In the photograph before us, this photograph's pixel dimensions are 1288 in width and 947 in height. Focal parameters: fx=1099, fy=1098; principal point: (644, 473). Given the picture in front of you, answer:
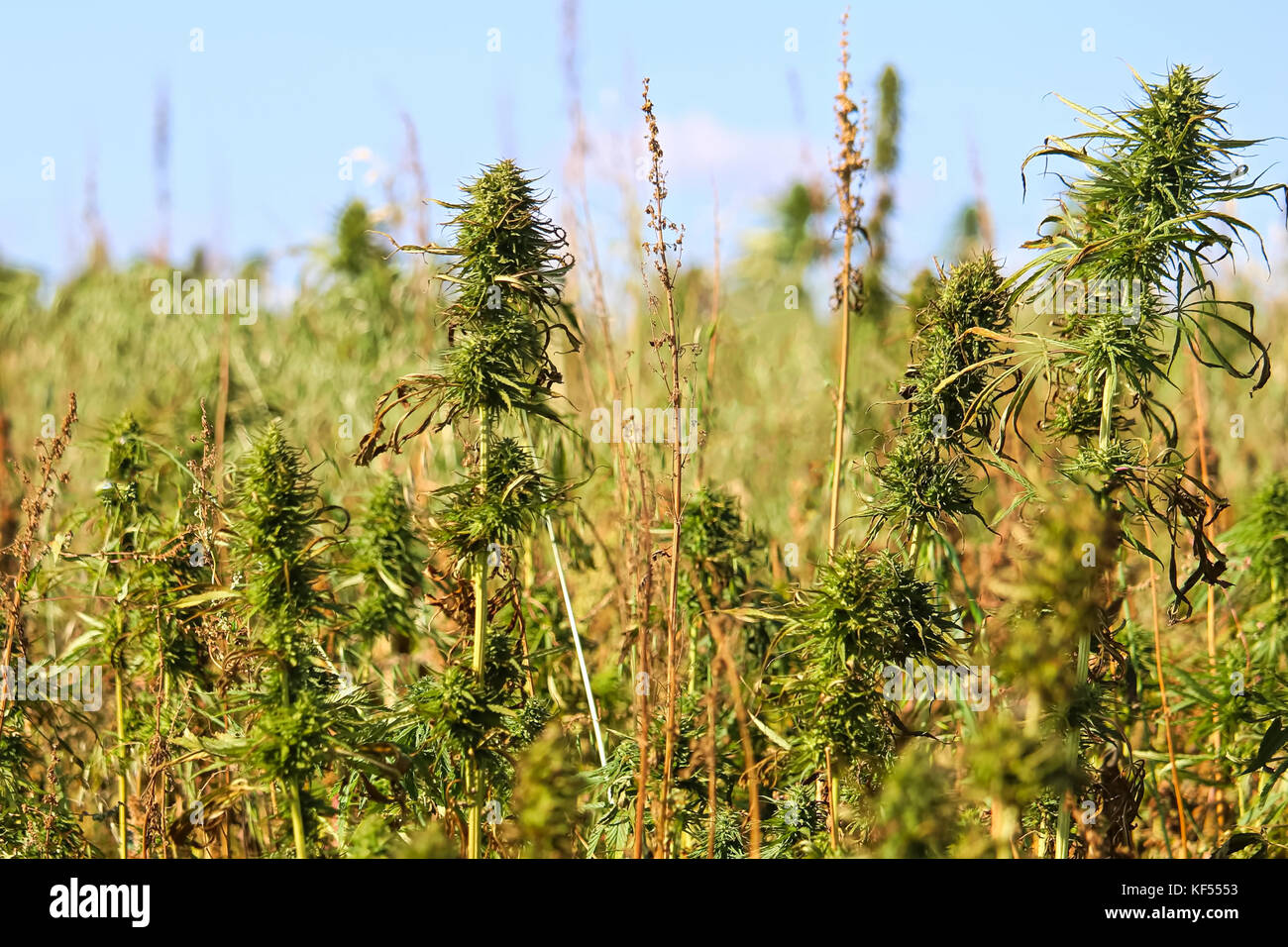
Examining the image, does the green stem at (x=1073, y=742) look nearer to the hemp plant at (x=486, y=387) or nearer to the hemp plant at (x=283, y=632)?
the hemp plant at (x=486, y=387)

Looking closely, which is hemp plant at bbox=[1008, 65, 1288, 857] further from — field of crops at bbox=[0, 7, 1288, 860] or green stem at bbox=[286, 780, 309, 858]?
green stem at bbox=[286, 780, 309, 858]

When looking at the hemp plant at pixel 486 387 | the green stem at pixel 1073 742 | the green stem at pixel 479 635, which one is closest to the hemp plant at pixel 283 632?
the hemp plant at pixel 486 387

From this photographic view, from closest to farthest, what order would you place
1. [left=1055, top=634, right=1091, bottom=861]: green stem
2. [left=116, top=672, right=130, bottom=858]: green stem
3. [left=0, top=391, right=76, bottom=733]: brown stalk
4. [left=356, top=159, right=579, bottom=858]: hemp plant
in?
1. [left=1055, top=634, right=1091, bottom=861]: green stem
2. [left=356, top=159, right=579, bottom=858]: hemp plant
3. [left=0, top=391, right=76, bottom=733]: brown stalk
4. [left=116, top=672, right=130, bottom=858]: green stem

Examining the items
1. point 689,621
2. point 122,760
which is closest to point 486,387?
point 689,621

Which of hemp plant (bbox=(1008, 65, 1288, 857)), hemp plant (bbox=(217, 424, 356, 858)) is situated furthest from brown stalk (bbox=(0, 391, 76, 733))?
hemp plant (bbox=(1008, 65, 1288, 857))

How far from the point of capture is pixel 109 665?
3.15 meters

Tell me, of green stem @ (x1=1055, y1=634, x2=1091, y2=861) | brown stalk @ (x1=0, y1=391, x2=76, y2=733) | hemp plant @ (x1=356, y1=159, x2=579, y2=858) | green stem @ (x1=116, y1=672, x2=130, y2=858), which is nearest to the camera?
green stem @ (x1=1055, y1=634, x2=1091, y2=861)

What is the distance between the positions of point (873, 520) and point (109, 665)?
7.18ft

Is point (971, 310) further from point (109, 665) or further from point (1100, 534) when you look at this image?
point (109, 665)

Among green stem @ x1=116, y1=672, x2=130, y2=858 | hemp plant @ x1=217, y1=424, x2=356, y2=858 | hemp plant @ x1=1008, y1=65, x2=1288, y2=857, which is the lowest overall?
green stem @ x1=116, y1=672, x2=130, y2=858

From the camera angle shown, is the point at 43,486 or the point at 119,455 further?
the point at 119,455

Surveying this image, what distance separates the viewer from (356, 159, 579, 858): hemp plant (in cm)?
249

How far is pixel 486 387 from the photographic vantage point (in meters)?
2.49

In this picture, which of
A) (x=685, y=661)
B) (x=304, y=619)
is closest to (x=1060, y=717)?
(x=685, y=661)
